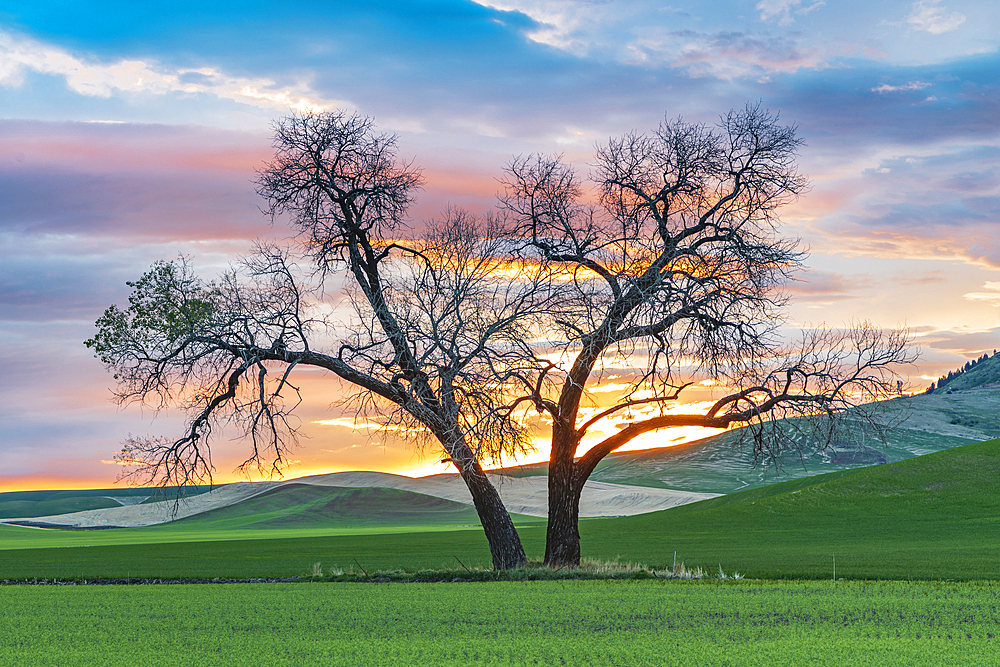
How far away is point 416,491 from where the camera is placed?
143875 millimetres

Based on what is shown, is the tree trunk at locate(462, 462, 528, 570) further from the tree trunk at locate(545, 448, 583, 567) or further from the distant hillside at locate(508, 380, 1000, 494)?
the distant hillside at locate(508, 380, 1000, 494)

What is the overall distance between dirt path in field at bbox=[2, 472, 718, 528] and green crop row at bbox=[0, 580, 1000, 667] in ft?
289

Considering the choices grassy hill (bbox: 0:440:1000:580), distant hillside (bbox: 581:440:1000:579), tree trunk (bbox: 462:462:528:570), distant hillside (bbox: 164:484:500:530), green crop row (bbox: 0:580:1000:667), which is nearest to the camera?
green crop row (bbox: 0:580:1000:667)

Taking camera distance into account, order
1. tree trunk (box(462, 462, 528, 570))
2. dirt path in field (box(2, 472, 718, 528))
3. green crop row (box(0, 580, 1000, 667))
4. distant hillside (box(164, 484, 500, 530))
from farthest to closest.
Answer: dirt path in field (box(2, 472, 718, 528)) < distant hillside (box(164, 484, 500, 530)) < tree trunk (box(462, 462, 528, 570)) < green crop row (box(0, 580, 1000, 667))

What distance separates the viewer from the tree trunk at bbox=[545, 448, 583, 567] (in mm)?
27484

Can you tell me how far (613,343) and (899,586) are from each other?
9.94 meters

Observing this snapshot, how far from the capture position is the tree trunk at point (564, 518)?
1082 inches

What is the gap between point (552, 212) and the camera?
2762cm

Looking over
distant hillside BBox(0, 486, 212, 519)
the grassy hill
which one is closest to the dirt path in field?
distant hillside BBox(0, 486, 212, 519)

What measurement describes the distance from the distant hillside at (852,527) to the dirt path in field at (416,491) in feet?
89.5

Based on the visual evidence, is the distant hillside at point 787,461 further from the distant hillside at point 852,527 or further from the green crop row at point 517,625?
the green crop row at point 517,625

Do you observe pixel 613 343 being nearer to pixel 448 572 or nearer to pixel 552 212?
pixel 552 212

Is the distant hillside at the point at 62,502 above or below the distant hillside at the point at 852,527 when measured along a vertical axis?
below

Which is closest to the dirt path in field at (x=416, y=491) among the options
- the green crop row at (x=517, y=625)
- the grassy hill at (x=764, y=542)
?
the grassy hill at (x=764, y=542)
